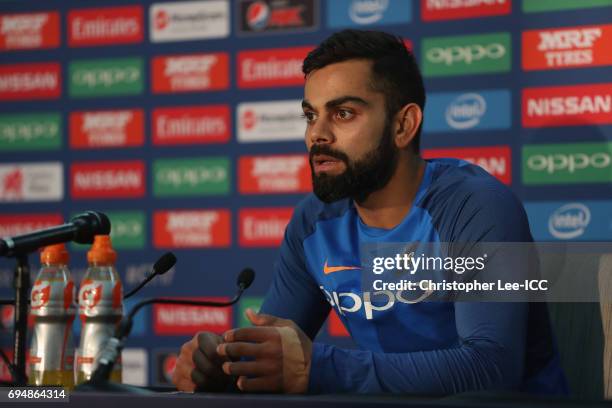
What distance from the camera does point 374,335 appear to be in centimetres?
154

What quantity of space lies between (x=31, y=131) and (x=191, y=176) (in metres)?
0.74

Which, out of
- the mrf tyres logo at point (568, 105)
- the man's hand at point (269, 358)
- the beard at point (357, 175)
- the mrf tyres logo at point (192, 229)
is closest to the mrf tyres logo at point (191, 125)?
the mrf tyres logo at point (192, 229)

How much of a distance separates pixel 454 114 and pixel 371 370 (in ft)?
5.98

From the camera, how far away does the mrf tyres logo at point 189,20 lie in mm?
3033

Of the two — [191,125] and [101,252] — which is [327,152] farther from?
[191,125]

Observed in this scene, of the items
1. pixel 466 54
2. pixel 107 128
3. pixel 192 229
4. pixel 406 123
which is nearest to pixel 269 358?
pixel 406 123

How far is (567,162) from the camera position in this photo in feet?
8.52

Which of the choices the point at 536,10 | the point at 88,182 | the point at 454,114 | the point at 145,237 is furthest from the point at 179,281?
the point at 536,10

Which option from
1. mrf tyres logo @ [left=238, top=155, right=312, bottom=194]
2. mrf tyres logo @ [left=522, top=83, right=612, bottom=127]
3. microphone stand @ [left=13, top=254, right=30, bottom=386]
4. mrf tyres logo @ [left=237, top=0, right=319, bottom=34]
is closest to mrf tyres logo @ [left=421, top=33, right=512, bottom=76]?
mrf tyres logo @ [left=522, top=83, right=612, bottom=127]

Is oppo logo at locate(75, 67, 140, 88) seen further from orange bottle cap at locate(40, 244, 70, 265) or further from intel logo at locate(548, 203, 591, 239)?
orange bottle cap at locate(40, 244, 70, 265)

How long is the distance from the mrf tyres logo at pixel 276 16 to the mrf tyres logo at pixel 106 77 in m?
0.47

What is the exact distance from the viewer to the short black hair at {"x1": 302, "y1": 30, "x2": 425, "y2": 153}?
154 centimetres

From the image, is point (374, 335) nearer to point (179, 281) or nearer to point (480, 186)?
point (480, 186)

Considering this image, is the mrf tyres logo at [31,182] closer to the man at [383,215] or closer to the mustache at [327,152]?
the man at [383,215]
